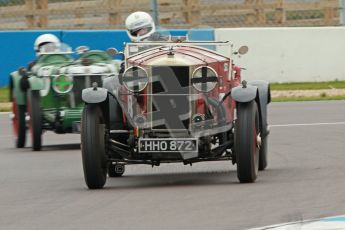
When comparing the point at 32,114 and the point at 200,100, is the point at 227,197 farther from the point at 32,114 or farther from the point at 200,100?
the point at 32,114

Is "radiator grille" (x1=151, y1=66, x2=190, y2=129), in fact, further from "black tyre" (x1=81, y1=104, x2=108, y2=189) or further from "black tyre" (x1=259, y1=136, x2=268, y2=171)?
"black tyre" (x1=259, y1=136, x2=268, y2=171)

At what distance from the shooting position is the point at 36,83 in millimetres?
14703

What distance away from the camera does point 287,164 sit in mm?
12078

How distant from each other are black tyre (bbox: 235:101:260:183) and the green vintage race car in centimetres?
452

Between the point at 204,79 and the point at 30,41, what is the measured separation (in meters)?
13.2

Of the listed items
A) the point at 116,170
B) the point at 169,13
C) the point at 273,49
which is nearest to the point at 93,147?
the point at 116,170

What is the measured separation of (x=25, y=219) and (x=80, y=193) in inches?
61.4

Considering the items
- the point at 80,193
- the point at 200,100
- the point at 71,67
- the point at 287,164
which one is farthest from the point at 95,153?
the point at 71,67

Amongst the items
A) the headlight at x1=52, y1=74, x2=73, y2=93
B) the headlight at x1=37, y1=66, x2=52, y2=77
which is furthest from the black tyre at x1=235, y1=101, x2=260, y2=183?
the headlight at x1=37, y1=66, x2=52, y2=77

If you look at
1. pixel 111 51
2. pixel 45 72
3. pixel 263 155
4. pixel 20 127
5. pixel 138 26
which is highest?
pixel 138 26

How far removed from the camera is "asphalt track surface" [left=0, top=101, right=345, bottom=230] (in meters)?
8.12

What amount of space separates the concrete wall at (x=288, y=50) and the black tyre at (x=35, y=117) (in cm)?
915

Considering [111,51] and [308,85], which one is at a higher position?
[111,51]

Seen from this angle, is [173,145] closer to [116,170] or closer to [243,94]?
[243,94]
